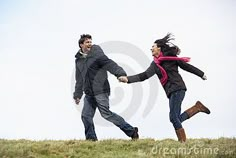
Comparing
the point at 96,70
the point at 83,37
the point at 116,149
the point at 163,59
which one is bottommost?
the point at 116,149

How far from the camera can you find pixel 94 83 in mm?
13398

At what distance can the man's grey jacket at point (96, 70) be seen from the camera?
1338 centimetres

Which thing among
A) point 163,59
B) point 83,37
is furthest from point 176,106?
point 83,37

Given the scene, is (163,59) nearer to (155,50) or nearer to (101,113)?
(155,50)

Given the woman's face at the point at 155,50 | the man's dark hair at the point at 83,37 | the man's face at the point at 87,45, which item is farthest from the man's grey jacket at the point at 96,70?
the woman's face at the point at 155,50

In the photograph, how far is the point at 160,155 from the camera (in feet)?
36.2

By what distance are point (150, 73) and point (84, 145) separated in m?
2.91

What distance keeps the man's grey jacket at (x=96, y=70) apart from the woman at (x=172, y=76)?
1.51ft

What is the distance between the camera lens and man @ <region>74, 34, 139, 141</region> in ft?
43.7

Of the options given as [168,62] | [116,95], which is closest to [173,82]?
[168,62]

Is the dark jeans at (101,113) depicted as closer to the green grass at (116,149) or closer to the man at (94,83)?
the man at (94,83)

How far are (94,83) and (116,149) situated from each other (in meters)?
2.36

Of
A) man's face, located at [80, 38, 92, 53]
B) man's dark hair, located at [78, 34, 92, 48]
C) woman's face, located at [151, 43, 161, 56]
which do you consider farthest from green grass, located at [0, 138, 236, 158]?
man's dark hair, located at [78, 34, 92, 48]

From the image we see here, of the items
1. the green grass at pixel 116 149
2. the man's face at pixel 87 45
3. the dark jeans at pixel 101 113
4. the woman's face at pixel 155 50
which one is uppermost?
the man's face at pixel 87 45
